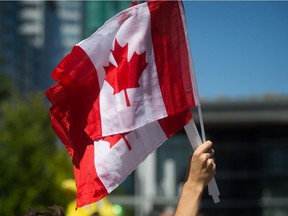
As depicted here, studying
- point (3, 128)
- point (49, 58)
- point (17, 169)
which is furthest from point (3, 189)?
point (49, 58)

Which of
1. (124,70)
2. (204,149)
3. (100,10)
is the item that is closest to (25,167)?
(124,70)

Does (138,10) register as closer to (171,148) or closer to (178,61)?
(178,61)

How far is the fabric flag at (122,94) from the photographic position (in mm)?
3400

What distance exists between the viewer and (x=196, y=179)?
2816 mm

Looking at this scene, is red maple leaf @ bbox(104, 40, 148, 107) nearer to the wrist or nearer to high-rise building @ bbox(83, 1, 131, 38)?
the wrist

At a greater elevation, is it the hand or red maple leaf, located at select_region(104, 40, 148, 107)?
red maple leaf, located at select_region(104, 40, 148, 107)

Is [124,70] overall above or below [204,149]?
above

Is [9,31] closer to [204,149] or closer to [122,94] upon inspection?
[122,94]

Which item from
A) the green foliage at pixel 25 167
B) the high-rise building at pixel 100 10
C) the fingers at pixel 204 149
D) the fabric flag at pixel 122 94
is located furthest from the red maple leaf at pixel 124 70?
the high-rise building at pixel 100 10

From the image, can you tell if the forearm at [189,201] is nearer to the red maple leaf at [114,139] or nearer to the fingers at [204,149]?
the fingers at [204,149]

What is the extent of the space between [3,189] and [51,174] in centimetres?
193

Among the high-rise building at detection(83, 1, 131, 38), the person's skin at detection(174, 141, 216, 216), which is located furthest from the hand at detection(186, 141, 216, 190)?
the high-rise building at detection(83, 1, 131, 38)

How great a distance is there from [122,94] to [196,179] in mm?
809

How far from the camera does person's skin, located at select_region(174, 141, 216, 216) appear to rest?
275cm
